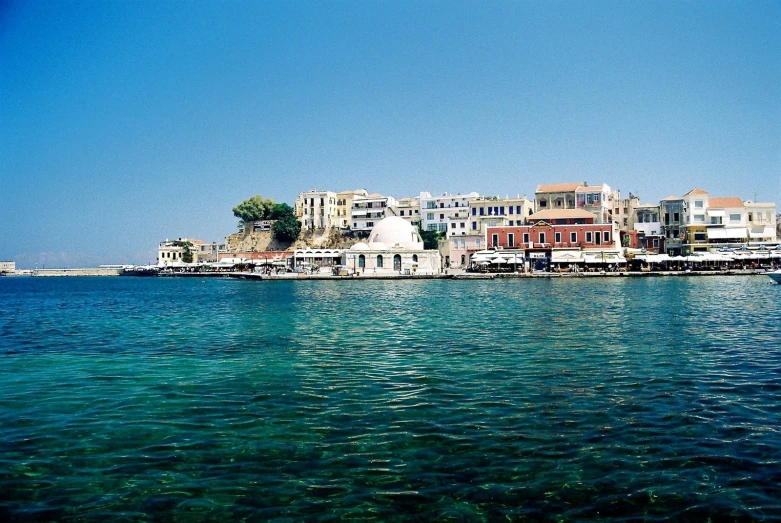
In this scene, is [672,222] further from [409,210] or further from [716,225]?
[409,210]

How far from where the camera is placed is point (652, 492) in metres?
6.05

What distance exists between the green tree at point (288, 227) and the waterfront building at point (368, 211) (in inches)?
362

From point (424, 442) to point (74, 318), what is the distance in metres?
24.7

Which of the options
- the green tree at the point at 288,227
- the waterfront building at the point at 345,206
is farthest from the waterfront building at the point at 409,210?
the green tree at the point at 288,227

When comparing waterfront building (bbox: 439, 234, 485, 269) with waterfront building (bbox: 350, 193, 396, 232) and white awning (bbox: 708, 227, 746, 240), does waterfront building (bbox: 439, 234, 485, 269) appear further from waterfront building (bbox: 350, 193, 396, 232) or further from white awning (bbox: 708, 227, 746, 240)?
white awning (bbox: 708, 227, 746, 240)

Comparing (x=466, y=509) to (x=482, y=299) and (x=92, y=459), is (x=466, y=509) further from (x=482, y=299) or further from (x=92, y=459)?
(x=482, y=299)

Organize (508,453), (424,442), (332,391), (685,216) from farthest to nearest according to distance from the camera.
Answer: (685,216), (332,391), (424,442), (508,453)

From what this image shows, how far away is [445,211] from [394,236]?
12923mm

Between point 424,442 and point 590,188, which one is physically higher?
point 590,188

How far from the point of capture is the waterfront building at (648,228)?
71.2 m

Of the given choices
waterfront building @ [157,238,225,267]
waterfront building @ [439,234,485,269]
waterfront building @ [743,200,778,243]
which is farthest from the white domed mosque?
waterfront building @ [157,238,225,267]

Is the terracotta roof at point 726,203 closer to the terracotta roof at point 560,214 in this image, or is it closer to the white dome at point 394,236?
the terracotta roof at point 560,214

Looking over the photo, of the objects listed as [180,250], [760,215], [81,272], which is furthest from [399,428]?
[81,272]

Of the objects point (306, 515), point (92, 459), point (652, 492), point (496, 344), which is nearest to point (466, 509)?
point (306, 515)
